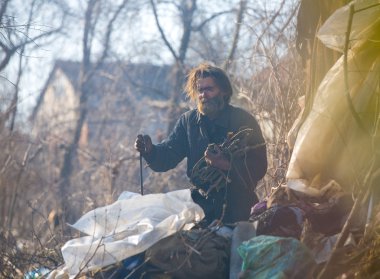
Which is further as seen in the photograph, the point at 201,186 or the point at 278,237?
the point at 201,186

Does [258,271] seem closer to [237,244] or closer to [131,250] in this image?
[237,244]

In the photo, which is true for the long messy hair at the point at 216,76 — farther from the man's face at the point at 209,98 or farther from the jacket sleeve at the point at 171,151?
the jacket sleeve at the point at 171,151

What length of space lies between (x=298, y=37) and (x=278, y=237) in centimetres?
185

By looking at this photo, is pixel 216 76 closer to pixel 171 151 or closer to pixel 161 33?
pixel 171 151

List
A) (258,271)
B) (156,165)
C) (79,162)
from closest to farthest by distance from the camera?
(258,271)
(156,165)
(79,162)

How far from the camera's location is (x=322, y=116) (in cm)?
437

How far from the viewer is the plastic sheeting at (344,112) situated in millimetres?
4234

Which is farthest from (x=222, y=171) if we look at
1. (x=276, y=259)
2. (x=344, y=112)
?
(x=276, y=259)

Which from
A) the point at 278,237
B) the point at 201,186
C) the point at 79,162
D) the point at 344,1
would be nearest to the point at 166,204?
the point at 201,186

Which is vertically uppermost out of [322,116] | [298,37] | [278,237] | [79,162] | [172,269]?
[298,37]

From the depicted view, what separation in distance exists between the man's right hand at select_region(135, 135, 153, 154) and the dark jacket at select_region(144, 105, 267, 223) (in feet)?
0.18

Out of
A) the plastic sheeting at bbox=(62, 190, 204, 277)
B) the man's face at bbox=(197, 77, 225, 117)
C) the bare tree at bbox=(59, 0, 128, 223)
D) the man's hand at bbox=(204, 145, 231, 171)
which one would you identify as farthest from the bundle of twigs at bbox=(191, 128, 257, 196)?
the bare tree at bbox=(59, 0, 128, 223)

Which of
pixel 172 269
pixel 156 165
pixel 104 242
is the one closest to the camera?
pixel 172 269

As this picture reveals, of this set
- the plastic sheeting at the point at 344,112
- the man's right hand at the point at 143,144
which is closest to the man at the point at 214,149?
the man's right hand at the point at 143,144
